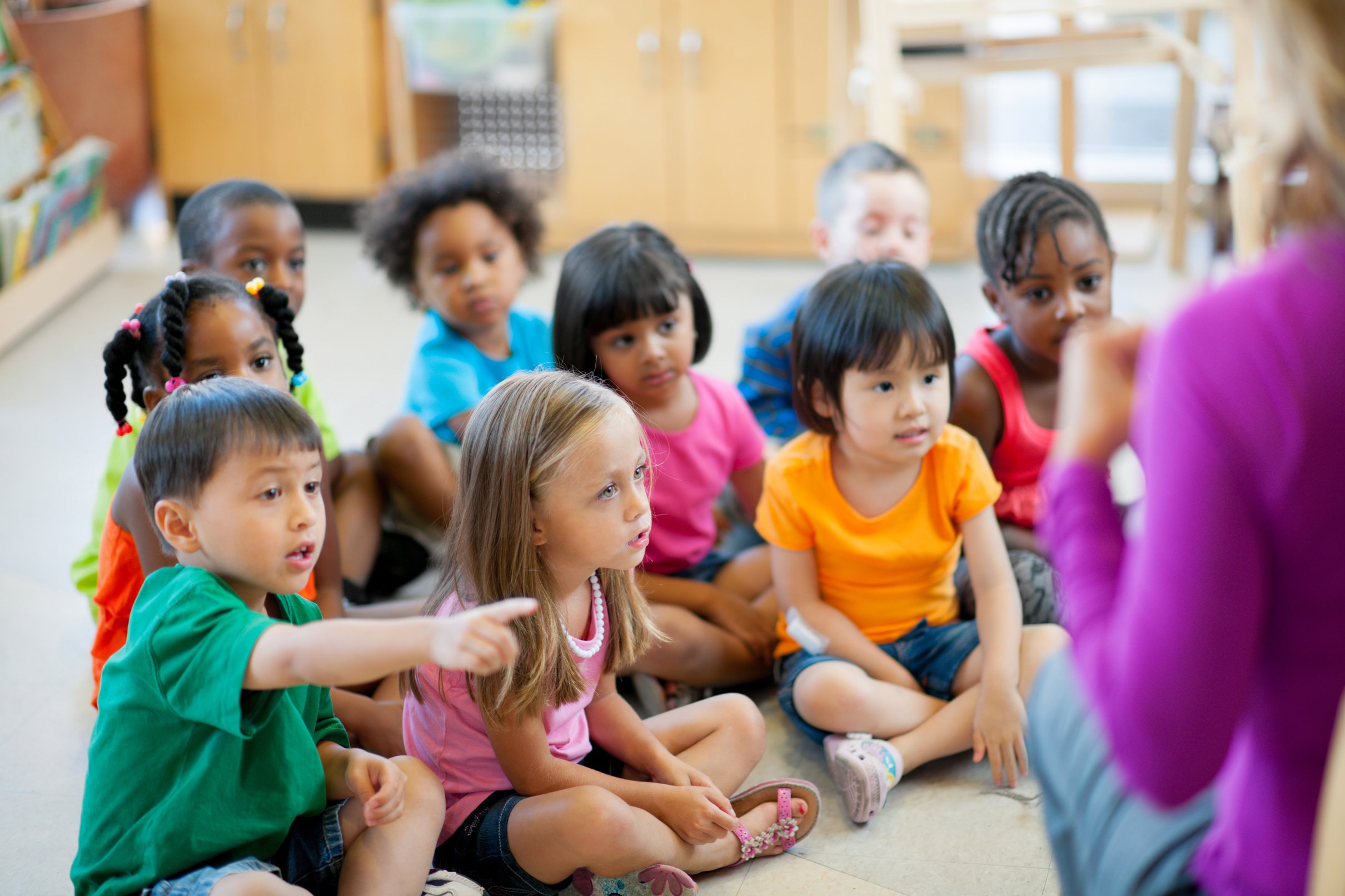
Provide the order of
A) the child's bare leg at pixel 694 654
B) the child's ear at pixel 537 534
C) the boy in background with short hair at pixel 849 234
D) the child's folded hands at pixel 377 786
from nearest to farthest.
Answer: the child's folded hands at pixel 377 786 → the child's ear at pixel 537 534 → the child's bare leg at pixel 694 654 → the boy in background with short hair at pixel 849 234

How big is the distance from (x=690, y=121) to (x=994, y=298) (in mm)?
1826

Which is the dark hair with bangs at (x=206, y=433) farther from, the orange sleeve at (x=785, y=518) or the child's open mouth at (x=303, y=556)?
the orange sleeve at (x=785, y=518)

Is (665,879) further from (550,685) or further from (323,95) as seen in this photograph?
(323,95)

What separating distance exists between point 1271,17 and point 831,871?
0.91 metres

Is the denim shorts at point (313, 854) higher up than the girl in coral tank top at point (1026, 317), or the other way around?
the girl in coral tank top at point (1026, 317)

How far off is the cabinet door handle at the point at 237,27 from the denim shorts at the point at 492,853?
9.40ft

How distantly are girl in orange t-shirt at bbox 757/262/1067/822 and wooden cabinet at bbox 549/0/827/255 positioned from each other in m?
1.94

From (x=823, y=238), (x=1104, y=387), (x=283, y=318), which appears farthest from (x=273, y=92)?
(x=1104, y=387)

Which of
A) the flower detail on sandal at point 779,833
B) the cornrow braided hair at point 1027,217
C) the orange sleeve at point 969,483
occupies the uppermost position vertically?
the cornrow braided hair at point 1027,217

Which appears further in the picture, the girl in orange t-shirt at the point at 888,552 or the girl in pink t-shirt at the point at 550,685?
the girl in orange t-shirt at the point at 888,552

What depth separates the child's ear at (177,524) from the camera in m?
1.08

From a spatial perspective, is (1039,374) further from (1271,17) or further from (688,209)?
(688,209)

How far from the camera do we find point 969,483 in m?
1.47

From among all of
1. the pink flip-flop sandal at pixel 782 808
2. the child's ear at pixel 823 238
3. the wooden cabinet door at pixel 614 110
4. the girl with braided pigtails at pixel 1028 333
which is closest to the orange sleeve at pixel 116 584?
the pink flip-flop sandal at pixel 782 808
